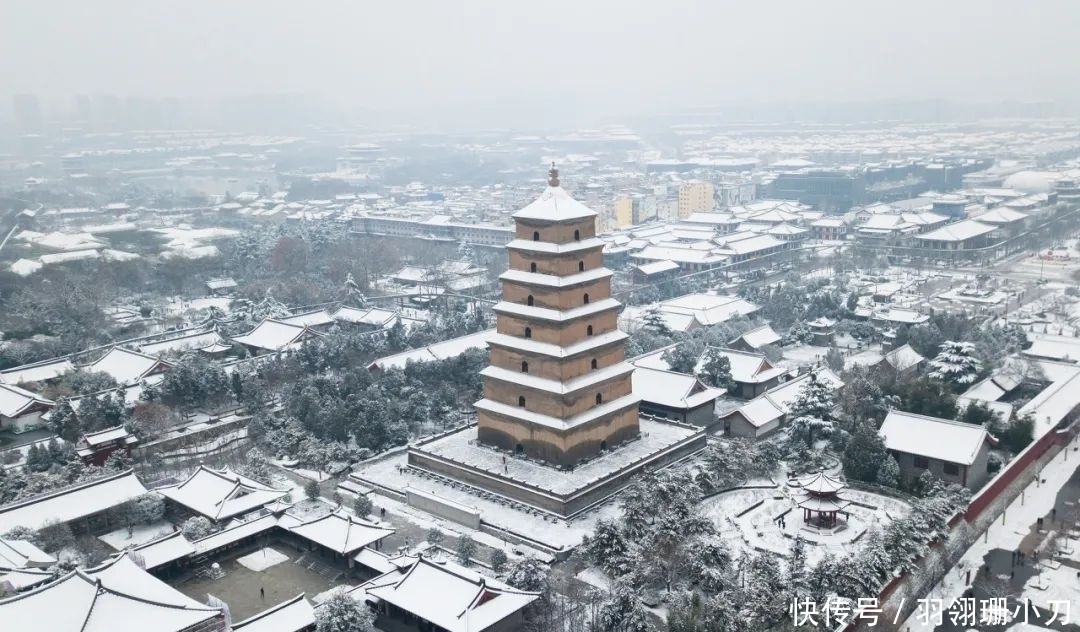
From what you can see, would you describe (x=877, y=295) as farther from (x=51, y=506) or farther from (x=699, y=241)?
(x=51, y=506)

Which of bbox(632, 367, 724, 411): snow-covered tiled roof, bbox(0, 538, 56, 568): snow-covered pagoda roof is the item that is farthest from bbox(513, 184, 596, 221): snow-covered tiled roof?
bbox(0, 538, 56, 568): snow-covered pagoda roof

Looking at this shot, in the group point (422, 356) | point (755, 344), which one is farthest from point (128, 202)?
point (755, 344)

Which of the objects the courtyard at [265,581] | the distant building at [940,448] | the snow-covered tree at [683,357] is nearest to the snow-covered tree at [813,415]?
the distant building at [940,448]

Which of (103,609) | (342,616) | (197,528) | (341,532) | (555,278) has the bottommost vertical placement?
(197,528)

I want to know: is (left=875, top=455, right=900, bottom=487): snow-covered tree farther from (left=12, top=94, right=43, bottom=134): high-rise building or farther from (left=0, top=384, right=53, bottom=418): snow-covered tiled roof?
(left=12, top=94, right=43, bottom=134): high-rise building

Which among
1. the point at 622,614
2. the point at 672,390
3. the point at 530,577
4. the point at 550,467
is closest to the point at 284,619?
the point at 530,577

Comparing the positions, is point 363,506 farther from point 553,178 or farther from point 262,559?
point 553,178

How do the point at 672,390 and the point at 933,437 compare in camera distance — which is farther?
the point at 672,390
